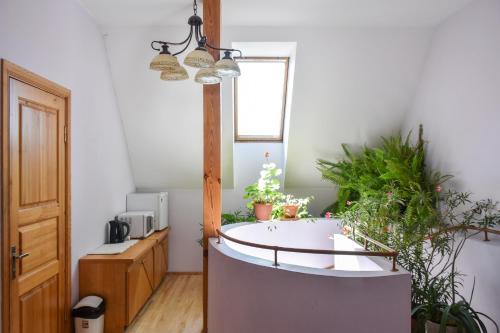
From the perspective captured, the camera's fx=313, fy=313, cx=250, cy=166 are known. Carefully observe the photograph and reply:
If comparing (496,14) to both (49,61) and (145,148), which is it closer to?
(49,61)

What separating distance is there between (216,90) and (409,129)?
8.84 ft

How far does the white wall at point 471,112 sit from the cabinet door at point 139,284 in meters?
3.08

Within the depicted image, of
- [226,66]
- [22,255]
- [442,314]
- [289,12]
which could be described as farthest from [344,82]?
[22,255]

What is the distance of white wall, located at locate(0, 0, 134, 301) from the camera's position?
2.21 meters

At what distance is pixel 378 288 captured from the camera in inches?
74.1

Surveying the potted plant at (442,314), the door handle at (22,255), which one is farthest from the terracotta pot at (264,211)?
the door handle at (22,255)

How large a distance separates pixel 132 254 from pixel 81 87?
67.0 inches

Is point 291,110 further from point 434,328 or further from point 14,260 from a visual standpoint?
point 14,260

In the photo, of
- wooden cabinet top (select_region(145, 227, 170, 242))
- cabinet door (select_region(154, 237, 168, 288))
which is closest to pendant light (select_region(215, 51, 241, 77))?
wooden cabinet top (select_region(145, 227, 170, 242))

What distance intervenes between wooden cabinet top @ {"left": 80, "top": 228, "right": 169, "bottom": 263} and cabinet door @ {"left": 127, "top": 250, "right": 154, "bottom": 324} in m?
0.11

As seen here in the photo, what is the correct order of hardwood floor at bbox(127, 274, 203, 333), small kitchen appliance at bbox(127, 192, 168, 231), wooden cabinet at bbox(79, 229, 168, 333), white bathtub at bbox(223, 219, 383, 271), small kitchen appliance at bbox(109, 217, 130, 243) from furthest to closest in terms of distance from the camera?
small kitchen appliance at bbox(127, 192, 168, 231) → white bathtub at bbox(223, 219, 383, 271) → small kitchen appliance at bbox(109, 217, 130, 243) → hardwood floor at bbox(127, 274, 203, 333) → wooden cabinet at bbox(79, 229, 168, 333)

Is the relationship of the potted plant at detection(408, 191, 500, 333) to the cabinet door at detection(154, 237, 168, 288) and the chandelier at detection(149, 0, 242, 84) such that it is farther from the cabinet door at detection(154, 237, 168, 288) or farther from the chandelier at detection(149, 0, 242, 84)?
the cabinet door at detection(154, 237, 168, 288)

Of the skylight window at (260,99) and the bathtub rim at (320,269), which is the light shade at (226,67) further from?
the skylight window at (260,99)

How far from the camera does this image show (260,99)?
450 cm
